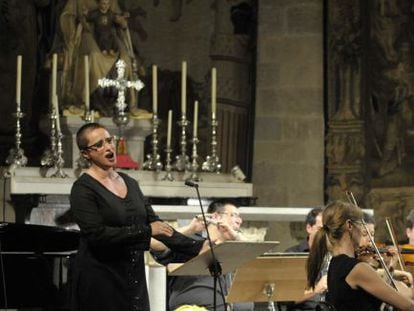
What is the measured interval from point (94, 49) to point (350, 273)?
560 cm

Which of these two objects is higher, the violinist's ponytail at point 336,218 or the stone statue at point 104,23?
the stone statue at point 104,23

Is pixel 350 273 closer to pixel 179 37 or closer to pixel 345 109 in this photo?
pixel 345 109

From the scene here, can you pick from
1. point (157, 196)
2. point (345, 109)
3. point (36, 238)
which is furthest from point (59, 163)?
point (345, 109)

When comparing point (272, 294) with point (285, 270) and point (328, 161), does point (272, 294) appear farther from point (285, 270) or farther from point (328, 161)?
point (328, 161)

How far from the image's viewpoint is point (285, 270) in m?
6.96

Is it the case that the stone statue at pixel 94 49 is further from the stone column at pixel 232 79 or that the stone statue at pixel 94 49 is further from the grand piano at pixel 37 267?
the grand piano at pixel 37 267

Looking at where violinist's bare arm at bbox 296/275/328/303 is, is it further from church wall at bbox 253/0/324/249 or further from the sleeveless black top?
church wall at bbox 253/0/324/249

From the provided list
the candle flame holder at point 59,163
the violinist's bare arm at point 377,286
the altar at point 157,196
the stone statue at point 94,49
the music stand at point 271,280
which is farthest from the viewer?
the stone statue at point 94,49

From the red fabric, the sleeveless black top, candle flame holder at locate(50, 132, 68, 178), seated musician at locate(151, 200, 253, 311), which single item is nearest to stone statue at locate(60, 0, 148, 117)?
the red fabric

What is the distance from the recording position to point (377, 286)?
5.53 meters

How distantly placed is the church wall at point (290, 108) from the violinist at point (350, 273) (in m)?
6.50

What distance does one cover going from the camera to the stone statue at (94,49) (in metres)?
10.6

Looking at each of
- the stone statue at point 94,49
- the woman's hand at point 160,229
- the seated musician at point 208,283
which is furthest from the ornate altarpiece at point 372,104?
the woman's hand at point 160,229

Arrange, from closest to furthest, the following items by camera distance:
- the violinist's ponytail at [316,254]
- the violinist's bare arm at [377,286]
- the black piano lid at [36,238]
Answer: the violinist's bare arm at [377,286] < the violinist's ponytail at [316,254] < the black piano lid at [36,238]
